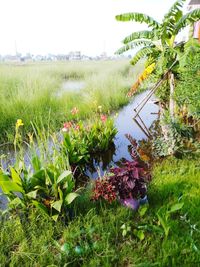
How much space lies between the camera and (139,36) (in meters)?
6.01

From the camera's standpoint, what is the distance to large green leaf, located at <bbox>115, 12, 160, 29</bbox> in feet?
18.8

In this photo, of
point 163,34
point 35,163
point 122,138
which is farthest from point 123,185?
point 163,34

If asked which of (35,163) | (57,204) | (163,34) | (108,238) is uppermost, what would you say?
(163,34)

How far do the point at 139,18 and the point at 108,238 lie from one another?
17.1 feet

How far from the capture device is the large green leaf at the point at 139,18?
572cm

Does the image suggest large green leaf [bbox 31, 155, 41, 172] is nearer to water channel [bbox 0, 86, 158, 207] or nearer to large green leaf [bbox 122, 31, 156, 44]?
water channel [bbox 0, 86, 158, 207]

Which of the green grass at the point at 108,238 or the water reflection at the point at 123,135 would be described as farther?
the water reflection at the point at 123,135

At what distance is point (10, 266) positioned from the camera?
2047 mm

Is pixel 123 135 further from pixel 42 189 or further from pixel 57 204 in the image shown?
pixel 57 204

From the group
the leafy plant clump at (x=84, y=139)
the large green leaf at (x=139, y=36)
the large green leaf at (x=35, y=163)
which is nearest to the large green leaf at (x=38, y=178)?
the large green leaf at (x=35, y=163)

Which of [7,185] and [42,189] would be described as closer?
[7,185]

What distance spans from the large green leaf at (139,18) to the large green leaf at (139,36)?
0.20 meters

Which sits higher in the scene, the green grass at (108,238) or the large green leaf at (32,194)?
the large green leaf at (32,194)

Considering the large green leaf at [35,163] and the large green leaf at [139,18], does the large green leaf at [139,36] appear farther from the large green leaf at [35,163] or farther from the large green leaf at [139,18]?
the large green leaf at [35,163]
